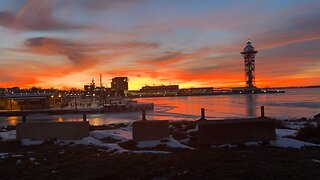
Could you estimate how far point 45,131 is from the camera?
17828mm

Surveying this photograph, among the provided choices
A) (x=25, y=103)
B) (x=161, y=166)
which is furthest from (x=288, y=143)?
(x=25, y=103)

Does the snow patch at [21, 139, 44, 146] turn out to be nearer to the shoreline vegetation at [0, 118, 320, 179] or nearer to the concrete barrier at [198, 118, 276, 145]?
the shoreline vegetation at [0, 118, 320, 179]

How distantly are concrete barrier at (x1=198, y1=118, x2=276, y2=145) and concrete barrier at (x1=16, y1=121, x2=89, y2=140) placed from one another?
6.14 metres

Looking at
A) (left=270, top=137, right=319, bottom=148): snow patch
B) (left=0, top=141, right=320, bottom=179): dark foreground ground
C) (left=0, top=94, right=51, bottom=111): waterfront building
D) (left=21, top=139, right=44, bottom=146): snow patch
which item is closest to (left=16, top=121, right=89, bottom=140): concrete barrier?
(left=21, top=139, right=44, bottom=146): snow patch

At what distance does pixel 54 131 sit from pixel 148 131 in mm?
4941

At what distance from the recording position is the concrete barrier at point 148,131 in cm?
1636

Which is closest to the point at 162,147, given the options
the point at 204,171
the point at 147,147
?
the point at 147,147

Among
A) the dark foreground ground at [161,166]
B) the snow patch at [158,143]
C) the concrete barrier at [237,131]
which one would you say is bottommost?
the snow patch at [158,143]

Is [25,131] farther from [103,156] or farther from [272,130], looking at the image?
[272,130]

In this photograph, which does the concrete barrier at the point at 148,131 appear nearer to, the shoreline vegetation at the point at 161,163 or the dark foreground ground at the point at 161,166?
the shoreline vegetation at the point at 161,163

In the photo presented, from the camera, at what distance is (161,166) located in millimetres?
9734

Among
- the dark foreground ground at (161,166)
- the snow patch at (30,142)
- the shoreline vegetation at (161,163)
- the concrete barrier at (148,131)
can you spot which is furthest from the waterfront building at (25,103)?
the dark foreground ground at (161,166)

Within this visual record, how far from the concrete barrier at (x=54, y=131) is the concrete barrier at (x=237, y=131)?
6.14 m

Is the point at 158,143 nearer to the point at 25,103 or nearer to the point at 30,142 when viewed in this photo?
the point at 30,142
